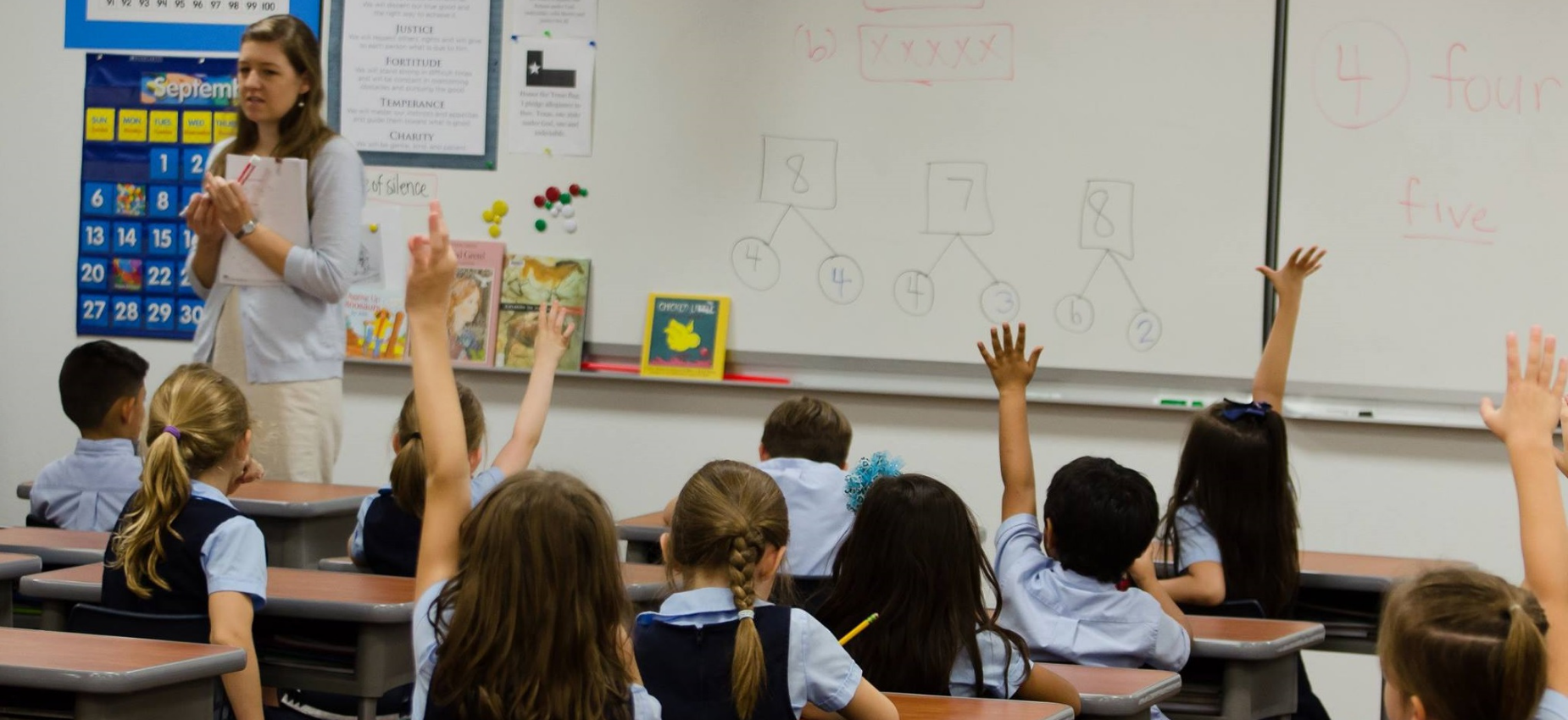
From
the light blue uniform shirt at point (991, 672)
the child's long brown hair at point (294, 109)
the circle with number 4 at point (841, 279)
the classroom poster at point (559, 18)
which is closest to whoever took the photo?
the light blue uniform shirt at point (991, 672)

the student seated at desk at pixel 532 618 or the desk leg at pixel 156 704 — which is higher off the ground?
the student seated at desk at pixel 532 618

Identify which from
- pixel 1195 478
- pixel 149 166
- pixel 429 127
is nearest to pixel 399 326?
pixel 429 127

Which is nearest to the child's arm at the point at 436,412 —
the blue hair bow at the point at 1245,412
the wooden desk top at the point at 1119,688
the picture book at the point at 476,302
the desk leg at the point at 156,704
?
the desk leg at the point at 156,704

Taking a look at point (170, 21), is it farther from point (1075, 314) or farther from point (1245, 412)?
point (1245, 412)

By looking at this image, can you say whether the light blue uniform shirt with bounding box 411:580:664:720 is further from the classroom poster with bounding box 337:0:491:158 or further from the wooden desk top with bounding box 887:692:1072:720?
the classroom poster with bounding box 337:0:491:158

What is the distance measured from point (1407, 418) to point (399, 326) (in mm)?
3179

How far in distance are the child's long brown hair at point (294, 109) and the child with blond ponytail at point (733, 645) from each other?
6.97ft

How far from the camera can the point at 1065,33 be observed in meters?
4.71

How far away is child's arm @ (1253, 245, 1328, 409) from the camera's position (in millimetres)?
3744

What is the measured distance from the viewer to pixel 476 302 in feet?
17.1

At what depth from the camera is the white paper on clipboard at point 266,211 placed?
3756 mm

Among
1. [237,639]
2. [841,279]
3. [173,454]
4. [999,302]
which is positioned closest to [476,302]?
[841,279]

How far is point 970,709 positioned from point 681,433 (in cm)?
308

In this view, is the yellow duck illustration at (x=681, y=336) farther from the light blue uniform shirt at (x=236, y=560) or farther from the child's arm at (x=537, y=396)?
the light blue uniform shirt at (x=236, y=560)
